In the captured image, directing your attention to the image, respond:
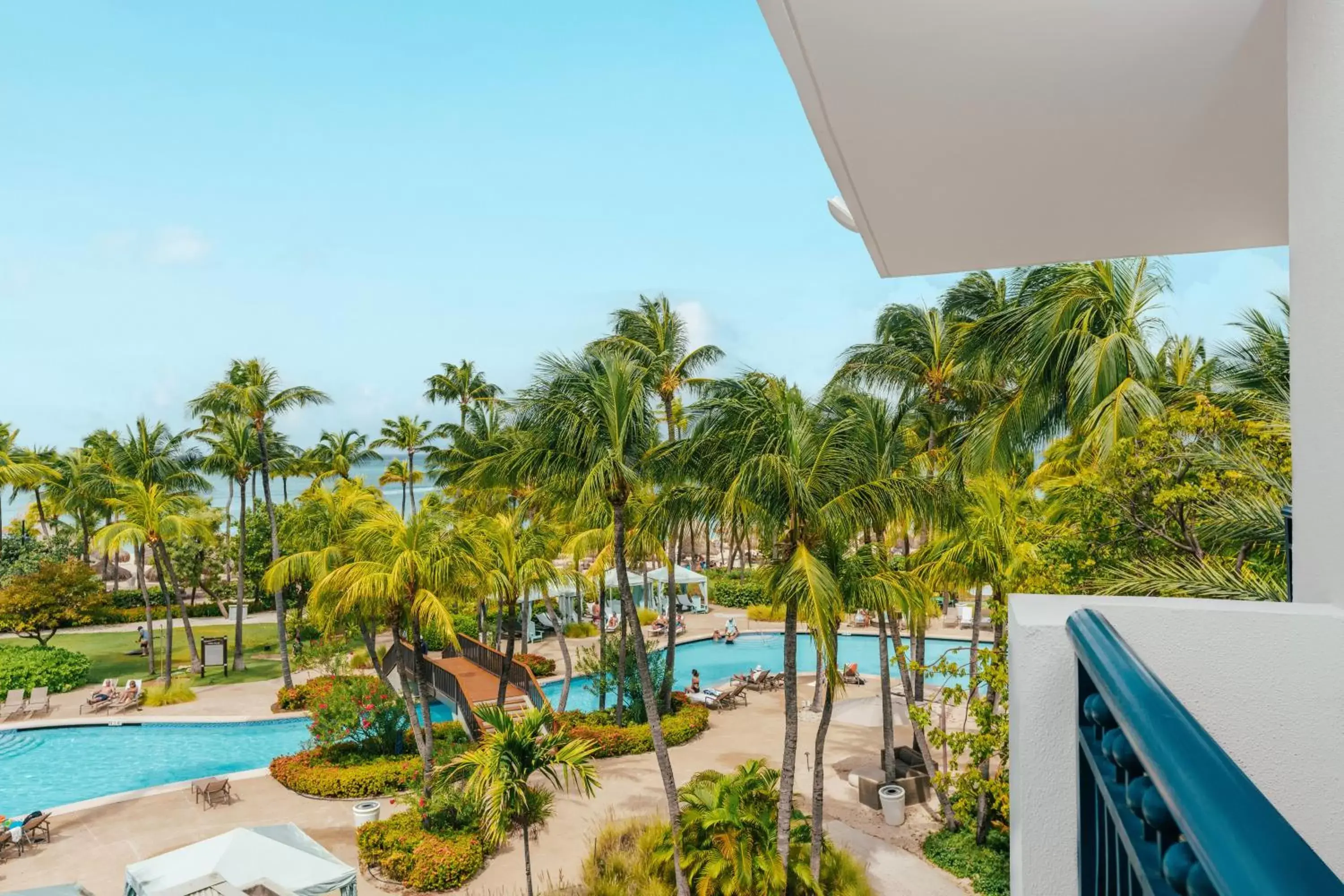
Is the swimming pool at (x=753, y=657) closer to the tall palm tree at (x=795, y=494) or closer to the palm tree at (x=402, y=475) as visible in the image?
the tall palm tree at (x=795, y=494)

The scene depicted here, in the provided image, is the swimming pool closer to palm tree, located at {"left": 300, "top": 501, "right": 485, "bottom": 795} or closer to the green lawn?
palm tree, located at {"left": 300, "top": 501, "right": 485, "bottom": 795}

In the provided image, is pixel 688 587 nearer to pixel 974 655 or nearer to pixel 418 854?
pixel 418 854

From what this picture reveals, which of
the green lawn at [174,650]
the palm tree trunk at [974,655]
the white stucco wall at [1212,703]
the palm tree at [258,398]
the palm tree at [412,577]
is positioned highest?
the palm tree at [258,398]

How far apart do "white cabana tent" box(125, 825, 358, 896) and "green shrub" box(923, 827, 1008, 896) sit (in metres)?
8.43

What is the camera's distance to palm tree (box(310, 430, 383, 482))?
41125 mm

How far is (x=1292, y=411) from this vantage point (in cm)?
225

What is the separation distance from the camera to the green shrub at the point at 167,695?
2205 cm

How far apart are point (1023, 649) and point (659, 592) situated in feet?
111

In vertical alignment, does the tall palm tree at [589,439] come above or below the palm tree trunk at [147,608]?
above

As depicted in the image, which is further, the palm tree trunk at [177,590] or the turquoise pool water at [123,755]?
the palm tree trunk at [177,590]

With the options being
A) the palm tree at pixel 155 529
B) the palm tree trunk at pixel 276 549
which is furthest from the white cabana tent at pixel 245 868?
the palm tree at pixel 155 529

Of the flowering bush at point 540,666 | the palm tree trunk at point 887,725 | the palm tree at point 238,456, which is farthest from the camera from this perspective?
the palm tree at point 238,456

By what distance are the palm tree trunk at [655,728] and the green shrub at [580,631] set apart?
1782 cm

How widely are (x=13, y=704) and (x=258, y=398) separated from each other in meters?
9.88
